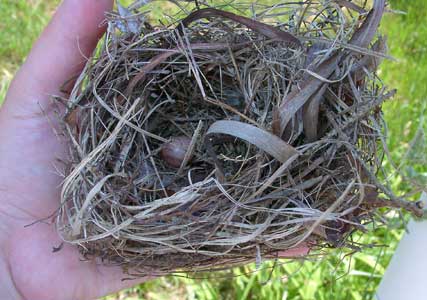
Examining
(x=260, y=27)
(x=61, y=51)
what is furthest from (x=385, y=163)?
(x=61, y=51)

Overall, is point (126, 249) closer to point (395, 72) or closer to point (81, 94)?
point (81, 94)

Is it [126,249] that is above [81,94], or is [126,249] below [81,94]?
below

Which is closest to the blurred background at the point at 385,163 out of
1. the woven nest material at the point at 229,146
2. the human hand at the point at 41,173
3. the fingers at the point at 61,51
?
the woven nest material at the point at 229,146

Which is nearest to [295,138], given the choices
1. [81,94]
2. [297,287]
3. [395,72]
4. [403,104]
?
[81,94]

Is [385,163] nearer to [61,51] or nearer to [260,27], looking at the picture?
[260,27]

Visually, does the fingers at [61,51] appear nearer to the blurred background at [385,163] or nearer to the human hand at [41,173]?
the human hand at [41,173]

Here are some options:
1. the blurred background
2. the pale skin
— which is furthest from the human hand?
the blurred background

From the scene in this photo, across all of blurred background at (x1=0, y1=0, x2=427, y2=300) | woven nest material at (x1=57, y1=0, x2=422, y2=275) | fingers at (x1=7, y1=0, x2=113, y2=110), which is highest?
fingers at (x1=7, y1=0, x2=113, y2=110)

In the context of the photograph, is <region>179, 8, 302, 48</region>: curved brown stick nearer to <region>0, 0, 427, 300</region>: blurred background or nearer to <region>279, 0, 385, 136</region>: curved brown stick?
<region>279, 0, 385, 136</region>: curved brown stick
